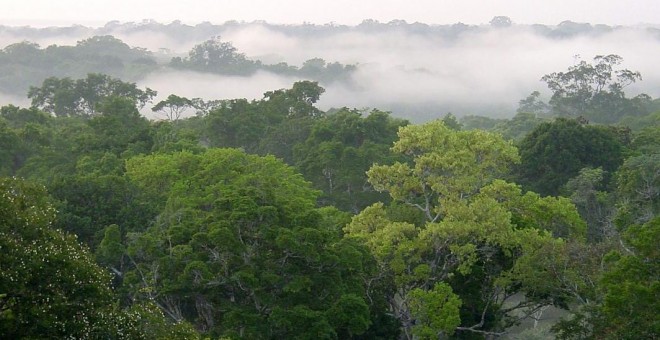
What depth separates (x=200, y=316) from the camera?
1750 cm

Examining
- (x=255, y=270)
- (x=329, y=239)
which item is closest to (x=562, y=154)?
(x=329, y=239)

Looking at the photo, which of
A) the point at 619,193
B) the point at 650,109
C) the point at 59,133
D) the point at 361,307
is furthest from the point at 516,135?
the point at 361,307

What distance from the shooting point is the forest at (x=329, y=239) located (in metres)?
11.7

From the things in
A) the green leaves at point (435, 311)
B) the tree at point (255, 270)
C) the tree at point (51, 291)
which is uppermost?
the tree at point (51, 291)

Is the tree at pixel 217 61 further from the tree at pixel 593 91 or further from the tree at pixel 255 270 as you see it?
the tree at pixel 255 270

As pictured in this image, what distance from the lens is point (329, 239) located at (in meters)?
16.6

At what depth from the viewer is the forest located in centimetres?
1167

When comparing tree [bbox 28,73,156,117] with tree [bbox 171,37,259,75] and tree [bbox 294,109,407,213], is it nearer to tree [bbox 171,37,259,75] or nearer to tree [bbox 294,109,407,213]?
tree [bbox 294,109,407,213]

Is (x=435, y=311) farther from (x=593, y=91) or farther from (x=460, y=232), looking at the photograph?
(x=593, y=91)

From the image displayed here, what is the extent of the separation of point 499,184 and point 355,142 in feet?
47.2

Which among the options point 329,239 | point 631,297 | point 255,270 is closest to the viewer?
point 631,297

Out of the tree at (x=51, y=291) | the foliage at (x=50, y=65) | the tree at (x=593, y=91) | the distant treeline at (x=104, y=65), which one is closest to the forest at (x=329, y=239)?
the tree at (x=51, y=291)

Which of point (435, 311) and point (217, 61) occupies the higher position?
point (217, 61)

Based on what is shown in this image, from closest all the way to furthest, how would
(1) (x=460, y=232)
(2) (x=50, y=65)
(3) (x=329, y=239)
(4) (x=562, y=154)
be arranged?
(3) (x=329, y=239)
(1) (x=460, y=232)
(4) (x=562, y=154)
(2) (x=50, y=65)
